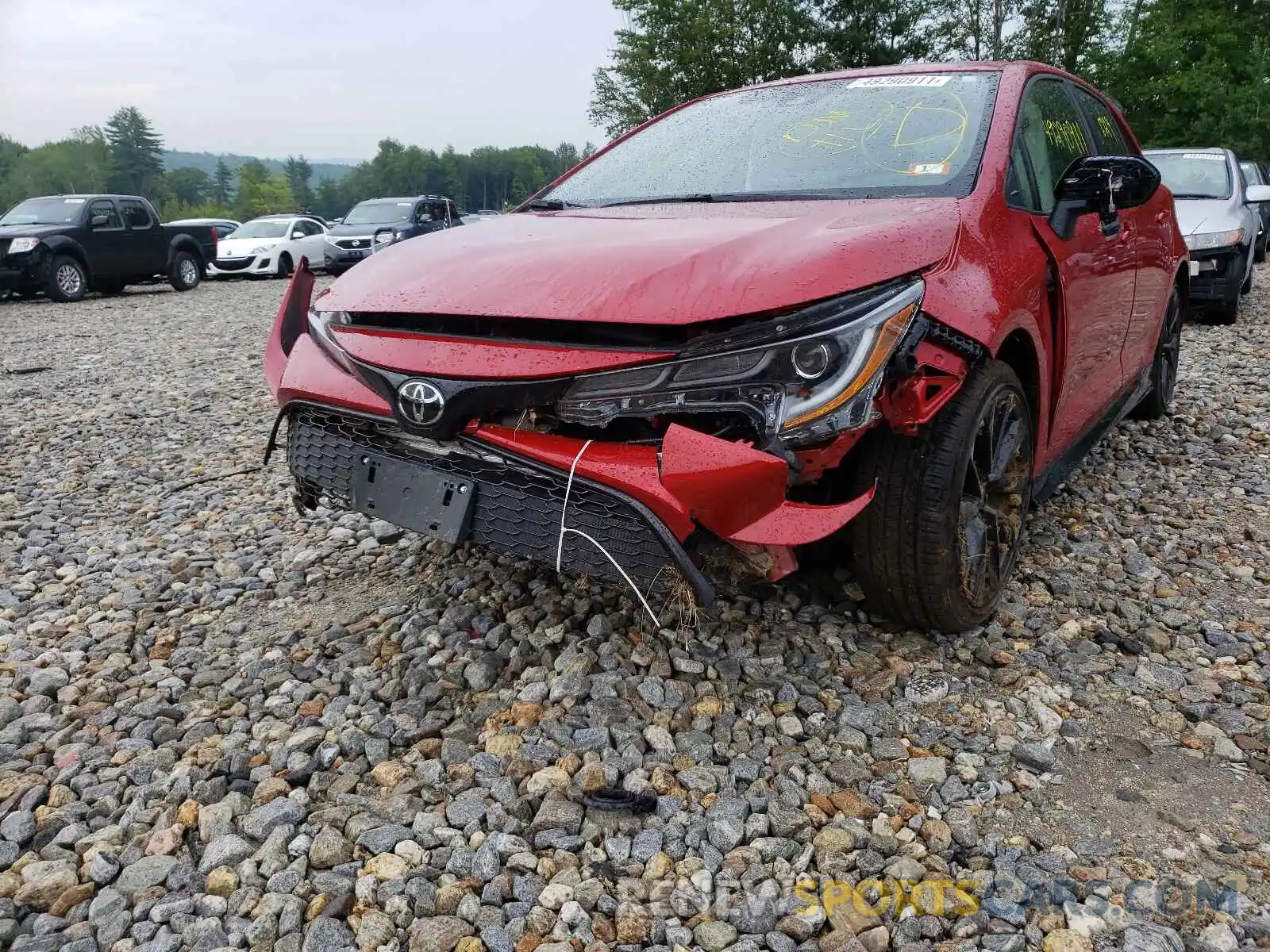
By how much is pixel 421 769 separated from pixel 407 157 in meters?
121

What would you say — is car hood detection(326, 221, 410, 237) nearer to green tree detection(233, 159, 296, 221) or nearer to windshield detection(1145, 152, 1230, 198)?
windshield detection(1145, 152, 1230, 198)

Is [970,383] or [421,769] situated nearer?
[421,769]

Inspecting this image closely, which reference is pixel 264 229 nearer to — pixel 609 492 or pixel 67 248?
pixel 67 248

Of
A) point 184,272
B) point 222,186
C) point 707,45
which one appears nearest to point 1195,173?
point 184,272

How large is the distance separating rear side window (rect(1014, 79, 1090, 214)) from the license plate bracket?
191cm

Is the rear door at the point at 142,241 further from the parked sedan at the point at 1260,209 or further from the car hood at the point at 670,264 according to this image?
the parked sedan at the point at 1260,209

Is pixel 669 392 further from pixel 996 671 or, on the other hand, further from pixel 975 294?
pixel 996 671

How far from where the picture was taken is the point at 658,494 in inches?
78.4

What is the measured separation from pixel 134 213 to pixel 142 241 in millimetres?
447

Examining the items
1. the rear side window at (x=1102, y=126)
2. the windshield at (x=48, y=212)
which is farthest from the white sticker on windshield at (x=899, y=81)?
the windshield at (x=48, y=212)

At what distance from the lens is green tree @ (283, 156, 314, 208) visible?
118625 millimetres

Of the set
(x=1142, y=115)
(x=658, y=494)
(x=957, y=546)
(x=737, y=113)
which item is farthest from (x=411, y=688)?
(x=1142, y=115)

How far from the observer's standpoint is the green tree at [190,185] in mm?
113312

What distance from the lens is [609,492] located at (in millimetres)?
2053
